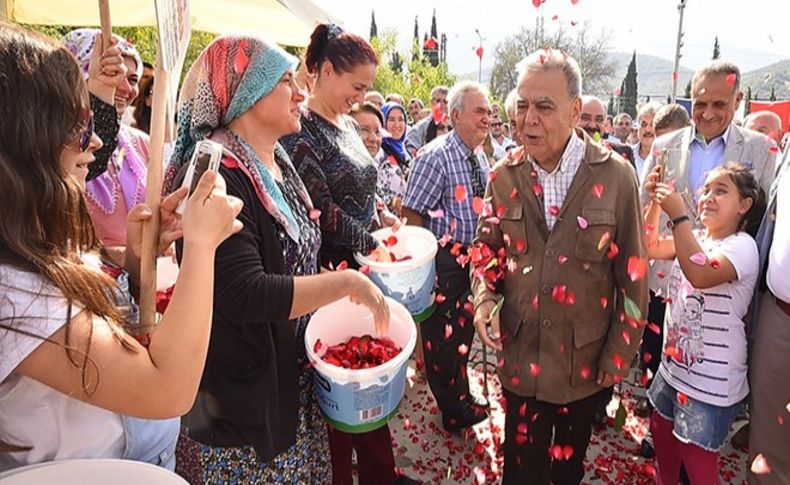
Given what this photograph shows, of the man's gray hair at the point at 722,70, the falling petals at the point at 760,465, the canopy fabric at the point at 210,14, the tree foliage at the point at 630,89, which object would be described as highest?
the canopy fabric at the point at 210,14

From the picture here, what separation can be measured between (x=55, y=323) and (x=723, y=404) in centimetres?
272

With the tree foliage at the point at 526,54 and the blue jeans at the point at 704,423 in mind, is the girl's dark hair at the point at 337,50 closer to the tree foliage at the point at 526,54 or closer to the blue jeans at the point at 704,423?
the blue jeans at the point at 704,423

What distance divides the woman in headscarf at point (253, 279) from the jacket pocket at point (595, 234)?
3.49 feet

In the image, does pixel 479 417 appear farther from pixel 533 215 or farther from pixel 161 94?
pixel 161 94

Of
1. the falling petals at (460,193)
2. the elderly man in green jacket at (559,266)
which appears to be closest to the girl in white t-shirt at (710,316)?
the elderly man in green jacket at (559,266)

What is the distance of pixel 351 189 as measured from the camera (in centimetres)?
270

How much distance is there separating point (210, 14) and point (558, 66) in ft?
13.6

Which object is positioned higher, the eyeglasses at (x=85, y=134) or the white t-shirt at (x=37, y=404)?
the eyeglasses at (x=85, y=134)

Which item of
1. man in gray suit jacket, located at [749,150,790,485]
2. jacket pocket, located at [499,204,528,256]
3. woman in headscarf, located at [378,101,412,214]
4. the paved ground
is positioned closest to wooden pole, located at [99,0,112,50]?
jacket pocket, located at [499,204,528,256]

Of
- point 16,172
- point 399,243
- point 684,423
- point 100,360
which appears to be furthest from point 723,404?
point 16,172

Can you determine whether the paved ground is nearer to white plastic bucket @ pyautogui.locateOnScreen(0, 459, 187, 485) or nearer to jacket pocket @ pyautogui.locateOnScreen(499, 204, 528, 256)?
jacket pocket @ pyautogui.locateOnScreen(499, 204, 528, 256)

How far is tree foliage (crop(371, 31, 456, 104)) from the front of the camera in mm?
38562

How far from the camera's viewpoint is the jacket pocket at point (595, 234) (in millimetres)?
2361

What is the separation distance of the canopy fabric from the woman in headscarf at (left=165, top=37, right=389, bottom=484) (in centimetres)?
221
